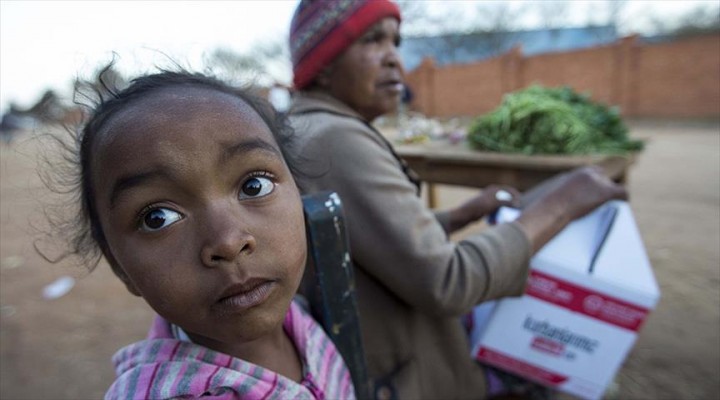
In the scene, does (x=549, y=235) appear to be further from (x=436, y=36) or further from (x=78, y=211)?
(x=436, y=36)

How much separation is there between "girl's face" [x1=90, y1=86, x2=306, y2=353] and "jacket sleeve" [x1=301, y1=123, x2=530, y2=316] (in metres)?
0.46

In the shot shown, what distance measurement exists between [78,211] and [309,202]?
503mm

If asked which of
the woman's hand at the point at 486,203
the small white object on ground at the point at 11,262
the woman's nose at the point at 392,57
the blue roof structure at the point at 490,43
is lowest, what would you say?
the small white object on ground at the point at 11,262

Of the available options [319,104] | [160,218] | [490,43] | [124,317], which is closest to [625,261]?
[319,104]

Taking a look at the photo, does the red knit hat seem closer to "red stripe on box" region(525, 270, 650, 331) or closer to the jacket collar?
the jacket collar

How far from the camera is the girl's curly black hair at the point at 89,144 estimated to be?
0.82 m

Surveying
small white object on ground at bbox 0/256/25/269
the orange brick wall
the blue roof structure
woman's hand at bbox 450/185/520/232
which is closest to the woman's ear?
woman's hand at bbox 450/185/520/232

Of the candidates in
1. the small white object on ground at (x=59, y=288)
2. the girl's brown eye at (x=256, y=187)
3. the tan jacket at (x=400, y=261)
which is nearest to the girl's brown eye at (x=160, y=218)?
the girl's brown eye at (x=256, y=187)

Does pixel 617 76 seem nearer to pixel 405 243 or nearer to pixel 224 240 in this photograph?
pixel 405 243

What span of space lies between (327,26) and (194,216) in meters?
1.07

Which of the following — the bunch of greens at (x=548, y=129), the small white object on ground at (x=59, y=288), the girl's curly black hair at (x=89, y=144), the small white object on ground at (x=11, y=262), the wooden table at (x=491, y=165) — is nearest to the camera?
the girl's curly black hair at (x=89, y=144)

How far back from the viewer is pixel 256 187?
79 centimetres

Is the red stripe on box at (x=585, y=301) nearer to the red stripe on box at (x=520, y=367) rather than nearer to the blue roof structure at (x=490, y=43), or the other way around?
the red stripe on box at (x=520, y=367)

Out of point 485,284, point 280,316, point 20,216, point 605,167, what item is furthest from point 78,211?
point 20,216
